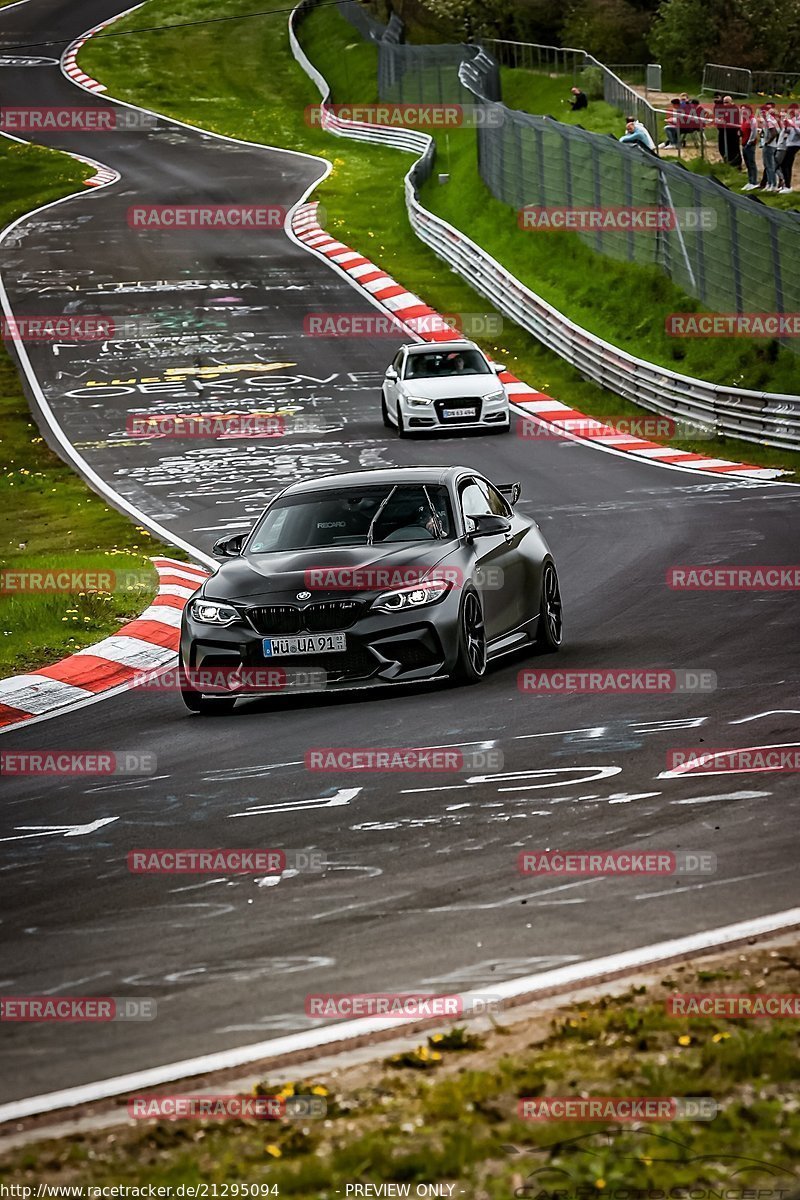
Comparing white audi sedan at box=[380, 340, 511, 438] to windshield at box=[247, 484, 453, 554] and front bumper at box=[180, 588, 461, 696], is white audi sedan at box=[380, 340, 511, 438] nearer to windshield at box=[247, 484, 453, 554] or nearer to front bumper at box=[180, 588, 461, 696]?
windshield at box=[247, 484, 453, 554]

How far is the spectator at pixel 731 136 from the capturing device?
36.2 metres

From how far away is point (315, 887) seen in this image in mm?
7719

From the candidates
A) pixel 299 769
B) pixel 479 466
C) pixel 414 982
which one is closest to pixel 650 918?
pixel 414 982

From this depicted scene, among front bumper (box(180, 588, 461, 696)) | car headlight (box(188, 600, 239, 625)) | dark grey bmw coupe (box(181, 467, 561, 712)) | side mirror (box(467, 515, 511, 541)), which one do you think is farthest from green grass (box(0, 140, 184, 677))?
side mirror (box(467, 515, 511, 541))

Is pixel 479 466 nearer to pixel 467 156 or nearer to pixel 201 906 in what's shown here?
pixel 201 906

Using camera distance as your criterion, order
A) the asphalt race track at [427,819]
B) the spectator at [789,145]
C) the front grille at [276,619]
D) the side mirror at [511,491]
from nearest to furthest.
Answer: the asphalt race track at [427,819] → the front grille at [276,619] → the side mirror at [511,491] → the spectator at [789,145]

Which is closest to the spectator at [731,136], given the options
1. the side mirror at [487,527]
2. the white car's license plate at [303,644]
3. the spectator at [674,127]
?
the spectator at [674,127]

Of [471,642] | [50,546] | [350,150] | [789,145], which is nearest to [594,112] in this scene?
[350,150]

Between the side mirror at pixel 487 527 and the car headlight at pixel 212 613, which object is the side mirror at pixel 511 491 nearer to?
the side mirror at pixel 487 527

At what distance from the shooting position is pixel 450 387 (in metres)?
28.1

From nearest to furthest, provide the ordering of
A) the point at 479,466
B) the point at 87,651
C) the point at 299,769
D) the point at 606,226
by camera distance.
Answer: the point at 299,769, the point at 87,651, the point at 479,466, the point at 606,226

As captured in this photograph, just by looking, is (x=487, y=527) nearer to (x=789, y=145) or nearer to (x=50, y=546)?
(x=50, y=546)

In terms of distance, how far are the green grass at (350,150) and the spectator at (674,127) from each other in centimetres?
382

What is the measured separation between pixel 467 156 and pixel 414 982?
46.6 meters
